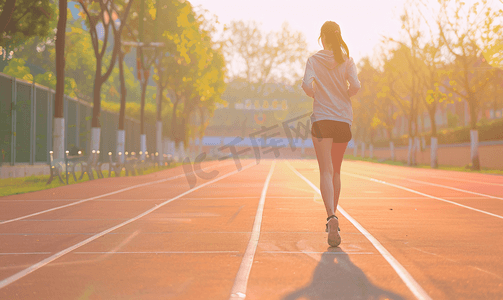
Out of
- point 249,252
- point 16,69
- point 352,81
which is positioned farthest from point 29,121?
point 16,69

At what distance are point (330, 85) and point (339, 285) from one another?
114 inches

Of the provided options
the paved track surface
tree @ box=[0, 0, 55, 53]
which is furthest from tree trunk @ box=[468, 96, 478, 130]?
the paved track surface

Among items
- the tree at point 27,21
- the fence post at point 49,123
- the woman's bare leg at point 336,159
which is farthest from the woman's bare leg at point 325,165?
the fence post at point 49,123

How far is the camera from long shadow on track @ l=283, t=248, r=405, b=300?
4.54 metres

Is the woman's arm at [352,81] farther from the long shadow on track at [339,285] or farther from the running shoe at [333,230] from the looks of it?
the long shadow on track at [339,285]

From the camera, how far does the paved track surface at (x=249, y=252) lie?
4787 mm

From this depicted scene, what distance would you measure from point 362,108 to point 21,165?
5274 cm

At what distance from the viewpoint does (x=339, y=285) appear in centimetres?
488

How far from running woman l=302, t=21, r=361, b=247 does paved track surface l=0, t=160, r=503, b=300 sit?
87 cm

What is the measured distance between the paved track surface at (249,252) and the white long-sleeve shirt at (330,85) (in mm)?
1510

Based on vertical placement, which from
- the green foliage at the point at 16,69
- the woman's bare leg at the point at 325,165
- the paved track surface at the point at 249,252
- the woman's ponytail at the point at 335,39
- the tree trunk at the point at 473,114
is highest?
the green foliage at the point at 16,69

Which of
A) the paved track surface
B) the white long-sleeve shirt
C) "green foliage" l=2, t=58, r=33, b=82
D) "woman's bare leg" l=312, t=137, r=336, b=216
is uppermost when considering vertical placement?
"green foliage" l=2, t=58, r=33, b=82

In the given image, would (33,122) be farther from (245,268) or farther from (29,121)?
(245,268)

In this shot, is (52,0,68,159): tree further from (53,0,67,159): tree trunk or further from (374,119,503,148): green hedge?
(374,119,503,148): green hedge
